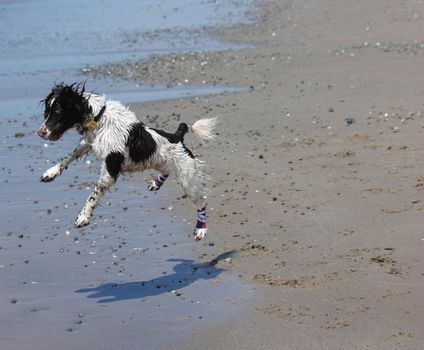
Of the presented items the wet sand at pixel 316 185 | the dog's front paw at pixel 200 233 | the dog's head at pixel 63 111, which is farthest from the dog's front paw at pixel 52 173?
the wet sand at pixel 316 185

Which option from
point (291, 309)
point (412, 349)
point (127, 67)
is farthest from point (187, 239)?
point (127, 67)

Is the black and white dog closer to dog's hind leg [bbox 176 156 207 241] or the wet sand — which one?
dog's hind leg [bbox 176 156 207 241]

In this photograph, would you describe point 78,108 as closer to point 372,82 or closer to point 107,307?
point 107,307

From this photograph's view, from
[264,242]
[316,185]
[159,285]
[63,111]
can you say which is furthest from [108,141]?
[316,185]

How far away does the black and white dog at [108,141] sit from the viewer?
7680 mm

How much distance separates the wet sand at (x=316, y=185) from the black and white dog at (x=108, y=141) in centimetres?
92


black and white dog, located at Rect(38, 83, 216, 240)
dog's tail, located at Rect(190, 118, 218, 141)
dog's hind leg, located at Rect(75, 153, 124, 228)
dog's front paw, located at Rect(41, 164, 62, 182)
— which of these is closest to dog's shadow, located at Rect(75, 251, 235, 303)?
black and white dog, located at Rect(38, 83, 216, 240)

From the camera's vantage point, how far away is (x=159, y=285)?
7512mm

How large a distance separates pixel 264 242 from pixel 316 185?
1.71 metres

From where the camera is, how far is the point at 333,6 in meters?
25.4

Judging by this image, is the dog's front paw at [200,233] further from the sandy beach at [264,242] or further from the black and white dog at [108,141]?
the sandy beach at [264,242]

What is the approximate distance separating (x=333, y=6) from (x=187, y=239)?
17.9 m

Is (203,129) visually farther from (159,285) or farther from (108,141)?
(159,285)

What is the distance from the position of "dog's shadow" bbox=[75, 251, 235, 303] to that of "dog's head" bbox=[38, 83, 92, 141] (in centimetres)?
130
